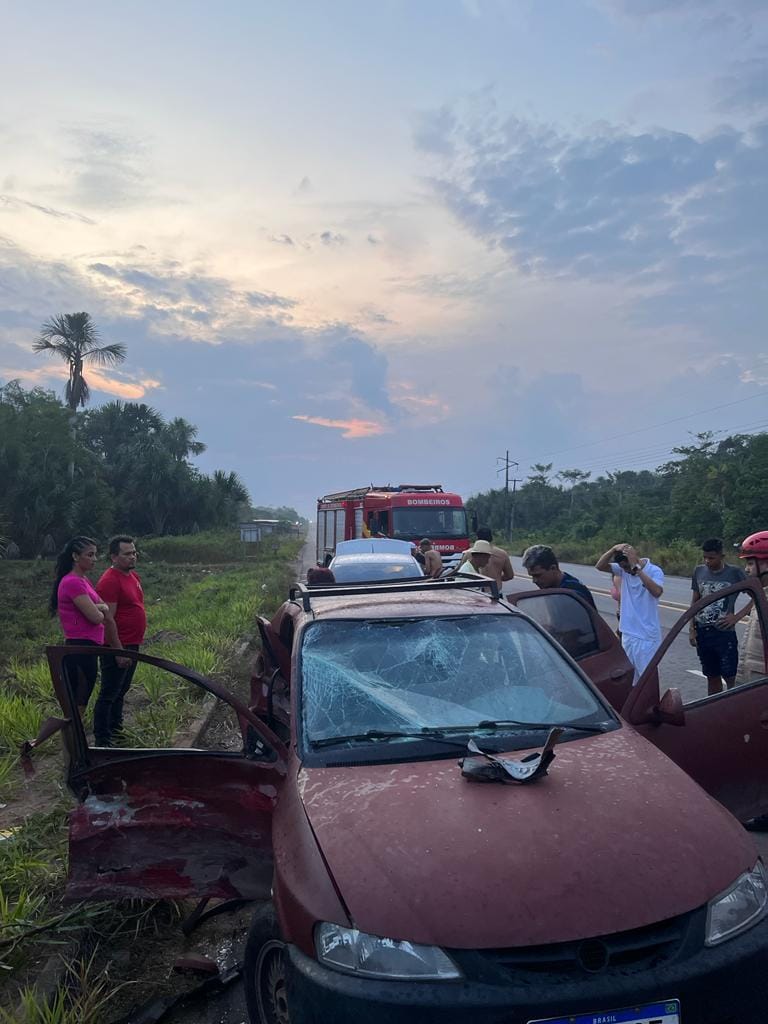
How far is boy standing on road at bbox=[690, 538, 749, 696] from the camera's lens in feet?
20.2

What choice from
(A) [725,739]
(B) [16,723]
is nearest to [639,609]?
(A) [725,739]

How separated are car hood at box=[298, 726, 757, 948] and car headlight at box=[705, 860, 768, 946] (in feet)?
0.12

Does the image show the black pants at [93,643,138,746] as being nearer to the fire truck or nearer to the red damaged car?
the red damaged car

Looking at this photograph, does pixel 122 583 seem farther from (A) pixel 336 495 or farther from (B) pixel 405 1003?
(A) pixel 336 495

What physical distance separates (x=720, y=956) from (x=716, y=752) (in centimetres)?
162

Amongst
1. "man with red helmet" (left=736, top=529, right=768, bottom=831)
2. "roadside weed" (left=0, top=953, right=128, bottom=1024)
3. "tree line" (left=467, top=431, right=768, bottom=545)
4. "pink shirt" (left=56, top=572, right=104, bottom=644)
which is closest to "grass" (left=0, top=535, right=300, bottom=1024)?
"roadside weed" (left=0, top=953, right=128, bottom=1024)

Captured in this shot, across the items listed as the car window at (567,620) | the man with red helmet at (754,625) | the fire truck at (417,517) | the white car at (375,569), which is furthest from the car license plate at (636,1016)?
the fire truck at (417,517)

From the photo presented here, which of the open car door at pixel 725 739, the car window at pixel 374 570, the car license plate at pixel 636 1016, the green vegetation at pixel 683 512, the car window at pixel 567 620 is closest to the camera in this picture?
the car license plate at pixel 636 1016

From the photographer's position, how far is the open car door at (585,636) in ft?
14.9

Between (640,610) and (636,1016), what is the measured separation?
424 cm

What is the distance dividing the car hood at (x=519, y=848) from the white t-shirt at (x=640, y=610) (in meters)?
3.27

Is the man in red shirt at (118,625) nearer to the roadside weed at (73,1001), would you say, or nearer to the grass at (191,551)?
the roadside weed at (73,1001)

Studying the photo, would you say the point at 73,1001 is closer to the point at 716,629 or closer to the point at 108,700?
the point at 108,700

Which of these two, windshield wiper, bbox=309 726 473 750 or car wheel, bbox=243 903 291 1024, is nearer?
car wheel, bbox=243 903 291 1024
